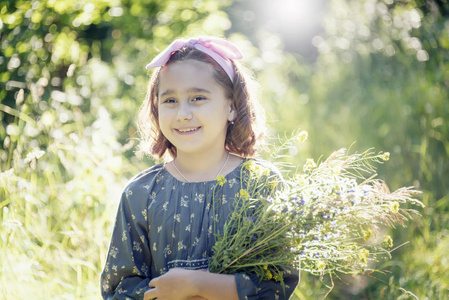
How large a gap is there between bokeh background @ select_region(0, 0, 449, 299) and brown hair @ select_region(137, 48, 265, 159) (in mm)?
578

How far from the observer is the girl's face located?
7.52ft

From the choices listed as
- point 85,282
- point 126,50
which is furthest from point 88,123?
point 85,282

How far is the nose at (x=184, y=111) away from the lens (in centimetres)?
226

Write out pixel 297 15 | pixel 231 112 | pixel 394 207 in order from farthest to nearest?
pixel 297 15 < pixel 231 112 < pixel 394 207

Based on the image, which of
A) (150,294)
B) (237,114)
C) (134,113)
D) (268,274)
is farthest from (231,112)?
(134,113)

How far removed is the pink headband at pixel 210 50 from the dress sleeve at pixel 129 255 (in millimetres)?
537

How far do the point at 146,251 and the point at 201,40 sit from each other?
863 mm

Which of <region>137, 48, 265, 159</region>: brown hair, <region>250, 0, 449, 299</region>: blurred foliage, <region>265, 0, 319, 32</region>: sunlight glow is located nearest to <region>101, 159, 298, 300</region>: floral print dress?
<region>137, 48, 265, 159</region>: brown hair

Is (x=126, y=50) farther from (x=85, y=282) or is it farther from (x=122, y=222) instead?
(x=122, y=222)

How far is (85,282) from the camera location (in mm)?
3162

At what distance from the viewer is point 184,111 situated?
89.1 inches

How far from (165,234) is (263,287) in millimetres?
412

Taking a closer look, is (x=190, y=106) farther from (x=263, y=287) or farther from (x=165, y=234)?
(x=263, y=287)

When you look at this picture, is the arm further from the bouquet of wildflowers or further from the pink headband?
the pink headband
